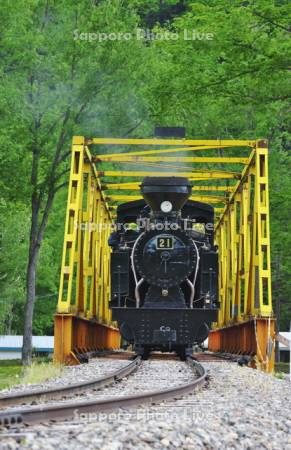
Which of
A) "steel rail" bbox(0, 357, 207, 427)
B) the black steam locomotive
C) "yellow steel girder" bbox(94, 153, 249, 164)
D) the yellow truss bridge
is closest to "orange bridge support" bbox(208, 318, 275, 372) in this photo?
the yellow truss bridge

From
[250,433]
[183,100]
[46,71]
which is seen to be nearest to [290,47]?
[183,100]

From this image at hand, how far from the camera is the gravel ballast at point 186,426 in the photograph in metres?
6.14

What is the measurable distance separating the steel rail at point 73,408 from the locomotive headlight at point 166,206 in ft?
25.2

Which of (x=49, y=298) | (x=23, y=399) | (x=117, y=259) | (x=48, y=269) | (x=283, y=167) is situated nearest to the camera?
(x=23, y=399)

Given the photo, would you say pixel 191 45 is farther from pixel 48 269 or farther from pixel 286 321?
pixel 286 321

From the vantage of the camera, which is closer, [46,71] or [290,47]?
[290,47]

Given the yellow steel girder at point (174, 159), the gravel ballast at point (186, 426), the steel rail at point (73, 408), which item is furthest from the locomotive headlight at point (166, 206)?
the steel rail at point (73, 408)

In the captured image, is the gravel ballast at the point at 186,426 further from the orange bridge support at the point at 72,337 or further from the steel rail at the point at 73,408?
the orange bridge support at the point at 72,337

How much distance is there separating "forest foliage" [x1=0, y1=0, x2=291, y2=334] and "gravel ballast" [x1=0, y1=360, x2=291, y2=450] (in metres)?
9.11

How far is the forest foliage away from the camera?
18.0 m

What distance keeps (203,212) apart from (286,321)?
43538 millimetres

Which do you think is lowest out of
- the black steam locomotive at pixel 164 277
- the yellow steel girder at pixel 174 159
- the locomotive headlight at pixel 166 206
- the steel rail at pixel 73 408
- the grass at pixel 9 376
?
the grass at pixel 9 376

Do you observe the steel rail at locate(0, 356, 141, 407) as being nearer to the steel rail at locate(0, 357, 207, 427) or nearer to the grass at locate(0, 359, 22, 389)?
the steel rail at locate(0, 357, 207, 427)

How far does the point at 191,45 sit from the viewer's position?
65.2 ft
